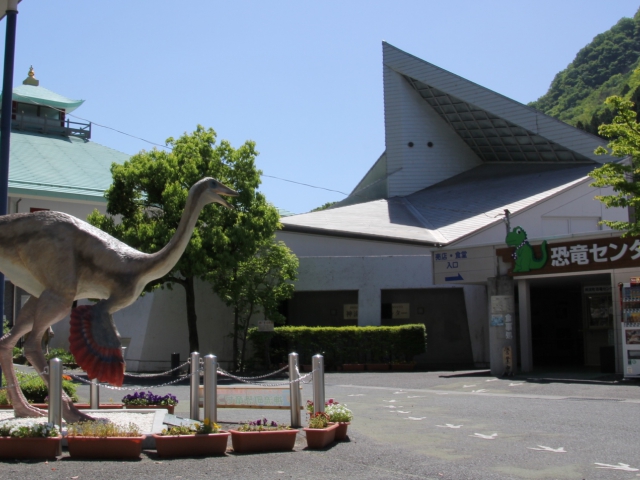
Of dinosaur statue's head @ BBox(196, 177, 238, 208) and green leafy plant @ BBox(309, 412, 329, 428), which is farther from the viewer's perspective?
dinosaur statue's head @ BBox(196, 177, 238, 208)

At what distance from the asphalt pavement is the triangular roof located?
48.3 feet

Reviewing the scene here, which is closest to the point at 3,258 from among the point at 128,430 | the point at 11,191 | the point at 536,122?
the point at 128,430

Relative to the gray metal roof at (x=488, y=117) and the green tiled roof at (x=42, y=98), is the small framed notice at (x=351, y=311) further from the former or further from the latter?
the green tiled roof at (x=42, y=98)

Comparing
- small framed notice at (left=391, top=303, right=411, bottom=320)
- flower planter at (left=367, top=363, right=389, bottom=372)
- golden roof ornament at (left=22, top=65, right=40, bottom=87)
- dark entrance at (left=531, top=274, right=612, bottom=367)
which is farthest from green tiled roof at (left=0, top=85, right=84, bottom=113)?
dark entrance at (left=531, top=274, right=612, bottom=367)

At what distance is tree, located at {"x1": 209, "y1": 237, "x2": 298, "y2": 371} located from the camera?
2692 centimetres

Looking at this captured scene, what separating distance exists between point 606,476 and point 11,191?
30.6 metres

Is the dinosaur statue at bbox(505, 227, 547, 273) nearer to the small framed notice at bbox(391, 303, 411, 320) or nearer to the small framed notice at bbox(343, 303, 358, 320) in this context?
the small framed notice at bbox(391, 303, 411, 320)

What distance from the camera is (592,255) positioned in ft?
71.7

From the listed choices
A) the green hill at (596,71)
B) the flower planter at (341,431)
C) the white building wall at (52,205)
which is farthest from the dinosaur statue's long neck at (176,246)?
the green hill at (596,71)

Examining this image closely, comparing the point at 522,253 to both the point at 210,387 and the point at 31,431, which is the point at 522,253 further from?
the point at 31,431

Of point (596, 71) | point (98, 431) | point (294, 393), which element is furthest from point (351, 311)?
point (596, 71)

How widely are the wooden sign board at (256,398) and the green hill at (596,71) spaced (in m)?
84.4

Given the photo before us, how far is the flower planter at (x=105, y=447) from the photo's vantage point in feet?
29.8

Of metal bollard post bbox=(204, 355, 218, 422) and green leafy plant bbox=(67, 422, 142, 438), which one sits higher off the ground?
metal bollard post bbox=(204, 355, 218, 422)
